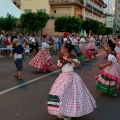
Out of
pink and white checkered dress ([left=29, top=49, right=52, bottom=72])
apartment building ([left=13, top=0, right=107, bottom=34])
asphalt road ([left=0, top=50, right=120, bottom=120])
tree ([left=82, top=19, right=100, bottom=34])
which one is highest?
apartment building ([left=13, top=0, right=107, bottom=34])

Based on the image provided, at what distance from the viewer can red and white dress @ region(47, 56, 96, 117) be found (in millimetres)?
5195

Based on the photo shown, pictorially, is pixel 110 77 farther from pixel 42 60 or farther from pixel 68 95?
pixel 42 60

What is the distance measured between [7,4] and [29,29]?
30.7 feet

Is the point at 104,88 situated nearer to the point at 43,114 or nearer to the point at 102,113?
the point at 102,113

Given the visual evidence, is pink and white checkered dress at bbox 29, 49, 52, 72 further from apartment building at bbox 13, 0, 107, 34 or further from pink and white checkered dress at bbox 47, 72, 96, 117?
apartment building at bbox 13, 0, 107, 34

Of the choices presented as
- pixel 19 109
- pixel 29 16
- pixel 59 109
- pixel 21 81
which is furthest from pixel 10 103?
pixel 29 16

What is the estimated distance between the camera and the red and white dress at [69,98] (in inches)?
205

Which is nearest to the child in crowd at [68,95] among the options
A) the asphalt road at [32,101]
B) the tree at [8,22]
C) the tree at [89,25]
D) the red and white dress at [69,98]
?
the red and white dress at [69,98]

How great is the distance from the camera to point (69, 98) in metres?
5.29

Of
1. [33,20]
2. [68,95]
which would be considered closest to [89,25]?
[33,20]

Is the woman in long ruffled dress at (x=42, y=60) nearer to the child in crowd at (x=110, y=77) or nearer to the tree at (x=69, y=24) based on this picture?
the child in crowd at (x=110, y=77)

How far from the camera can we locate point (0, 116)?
5910mm

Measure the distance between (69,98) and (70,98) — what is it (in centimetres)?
2

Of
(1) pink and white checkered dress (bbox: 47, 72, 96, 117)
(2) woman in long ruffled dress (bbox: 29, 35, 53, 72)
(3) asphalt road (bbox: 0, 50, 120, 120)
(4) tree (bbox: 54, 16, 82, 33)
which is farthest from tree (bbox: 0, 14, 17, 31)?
(1) pink and white checkered dress (bbox: 47, 72, 96, 117)
